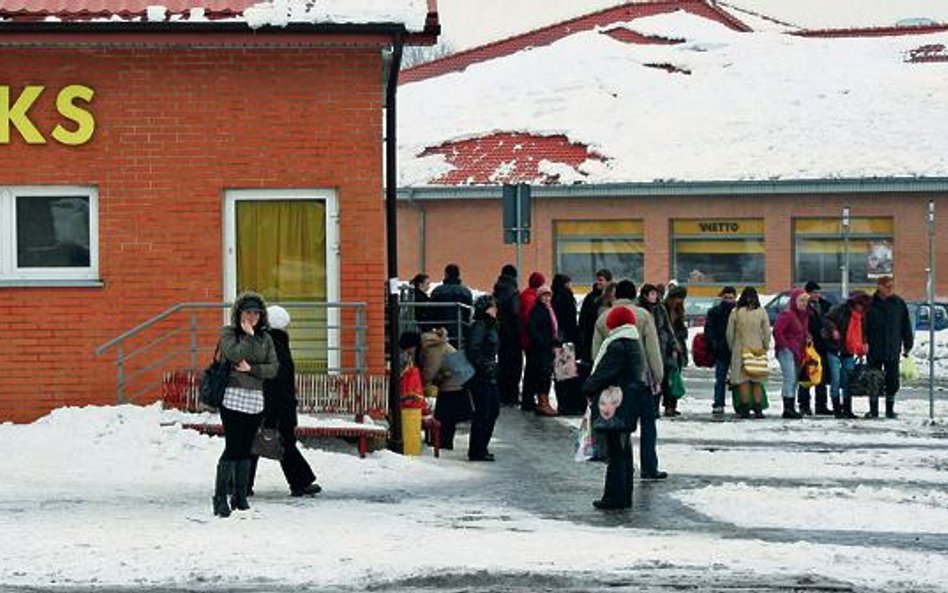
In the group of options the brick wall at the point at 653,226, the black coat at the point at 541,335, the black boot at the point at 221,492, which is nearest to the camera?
the black boot at the point at 221,492

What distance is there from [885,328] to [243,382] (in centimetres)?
1245

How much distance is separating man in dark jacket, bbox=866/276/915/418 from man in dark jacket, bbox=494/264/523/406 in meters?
4.38

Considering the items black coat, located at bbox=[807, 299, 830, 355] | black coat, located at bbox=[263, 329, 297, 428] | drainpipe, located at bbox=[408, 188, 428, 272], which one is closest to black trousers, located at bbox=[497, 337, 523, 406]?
black coat, located at bbox=[807, 299, 830, 355]

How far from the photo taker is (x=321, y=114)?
19.2 metres

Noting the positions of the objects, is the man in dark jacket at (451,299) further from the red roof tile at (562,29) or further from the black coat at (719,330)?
the red roof tile at (562,29)

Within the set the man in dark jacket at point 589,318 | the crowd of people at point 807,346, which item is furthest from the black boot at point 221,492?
the crowd of people at point 807,346

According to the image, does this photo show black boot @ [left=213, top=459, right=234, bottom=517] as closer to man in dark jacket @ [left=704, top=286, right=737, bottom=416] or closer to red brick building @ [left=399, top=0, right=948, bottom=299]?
man in dark jacket @ [left=704, top=286, right=737, bottom=416]

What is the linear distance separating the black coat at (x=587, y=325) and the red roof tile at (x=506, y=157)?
25.2 metres

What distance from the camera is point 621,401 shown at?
53.3 feet

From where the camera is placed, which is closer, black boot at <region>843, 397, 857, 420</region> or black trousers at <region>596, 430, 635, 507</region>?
black trousers at <region>596, 430, 635, 507</region>

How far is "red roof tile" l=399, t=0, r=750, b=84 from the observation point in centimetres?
6303

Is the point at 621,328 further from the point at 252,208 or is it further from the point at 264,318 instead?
the point at 252,208

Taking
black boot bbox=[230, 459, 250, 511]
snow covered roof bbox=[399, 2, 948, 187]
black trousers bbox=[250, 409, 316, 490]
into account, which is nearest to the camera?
black boot bbox=[230, 459, 250, 511]

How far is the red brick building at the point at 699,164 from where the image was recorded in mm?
48000
